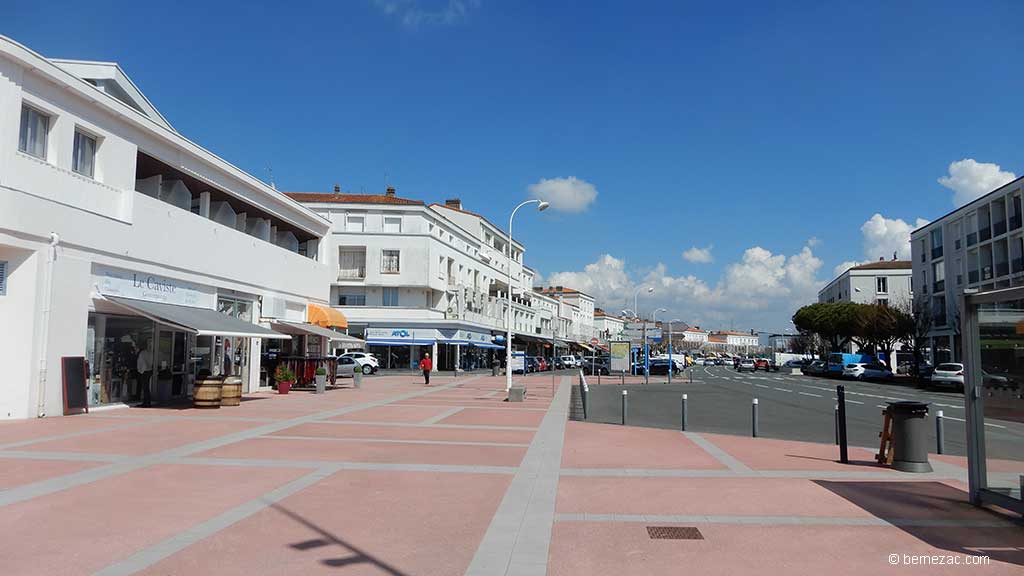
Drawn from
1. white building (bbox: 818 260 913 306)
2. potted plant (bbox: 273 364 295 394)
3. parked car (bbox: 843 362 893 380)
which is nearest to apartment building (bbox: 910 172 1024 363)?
parked car (bbox: 843 362 893 380)

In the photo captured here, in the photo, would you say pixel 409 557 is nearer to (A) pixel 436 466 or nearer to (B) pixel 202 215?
(A) pixel 436 466

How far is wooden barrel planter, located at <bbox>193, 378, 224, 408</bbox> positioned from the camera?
1917 cm

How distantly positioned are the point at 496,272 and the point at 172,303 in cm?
5584

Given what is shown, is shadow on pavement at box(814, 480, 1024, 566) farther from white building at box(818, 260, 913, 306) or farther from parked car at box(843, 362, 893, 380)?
white building at box(818, 260, 913, 306)

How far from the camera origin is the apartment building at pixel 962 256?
48812 mm

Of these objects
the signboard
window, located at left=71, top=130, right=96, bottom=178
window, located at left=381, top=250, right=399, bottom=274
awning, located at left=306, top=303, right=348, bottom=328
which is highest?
window, located at left=381, top=250, right=399, bottom=274

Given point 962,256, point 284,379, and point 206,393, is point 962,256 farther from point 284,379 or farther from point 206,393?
point 206,393

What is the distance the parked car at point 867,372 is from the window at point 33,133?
5141 cm

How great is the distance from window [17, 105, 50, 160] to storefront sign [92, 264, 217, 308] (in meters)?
3.02

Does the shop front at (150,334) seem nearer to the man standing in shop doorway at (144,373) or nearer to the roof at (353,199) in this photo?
the man standing in shop doorway at (144,373)

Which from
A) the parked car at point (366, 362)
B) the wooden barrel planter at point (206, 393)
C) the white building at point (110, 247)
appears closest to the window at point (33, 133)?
the white building at point (110, 247)

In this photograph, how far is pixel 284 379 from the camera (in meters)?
26.7

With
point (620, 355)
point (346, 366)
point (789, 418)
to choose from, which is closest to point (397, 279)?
point (346, 366)

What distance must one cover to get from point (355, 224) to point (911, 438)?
50157 mm
